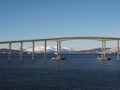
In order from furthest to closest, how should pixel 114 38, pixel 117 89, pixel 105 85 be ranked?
pixel 114 38 → pixel 105 85 → pixel 117 89

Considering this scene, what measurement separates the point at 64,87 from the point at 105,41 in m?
130

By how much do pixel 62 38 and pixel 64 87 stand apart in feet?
428

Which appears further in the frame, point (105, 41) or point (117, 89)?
point (105, 41)

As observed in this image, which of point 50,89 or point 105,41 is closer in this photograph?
point 50,89

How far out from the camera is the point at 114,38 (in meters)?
190

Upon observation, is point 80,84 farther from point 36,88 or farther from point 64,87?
point 36,88

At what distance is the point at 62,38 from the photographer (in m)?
194

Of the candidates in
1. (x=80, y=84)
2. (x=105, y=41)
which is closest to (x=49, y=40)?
(x=105, y=41)

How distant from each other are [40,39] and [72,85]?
13266 cm

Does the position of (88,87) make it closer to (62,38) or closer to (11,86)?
(11,86)

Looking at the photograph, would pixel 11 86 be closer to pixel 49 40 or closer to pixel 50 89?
pixel 50 89

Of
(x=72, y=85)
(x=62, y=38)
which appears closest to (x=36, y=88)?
(x=72, y=85)

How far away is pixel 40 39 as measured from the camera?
198500mm

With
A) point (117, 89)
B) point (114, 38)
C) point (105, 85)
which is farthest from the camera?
point (114, 38)
